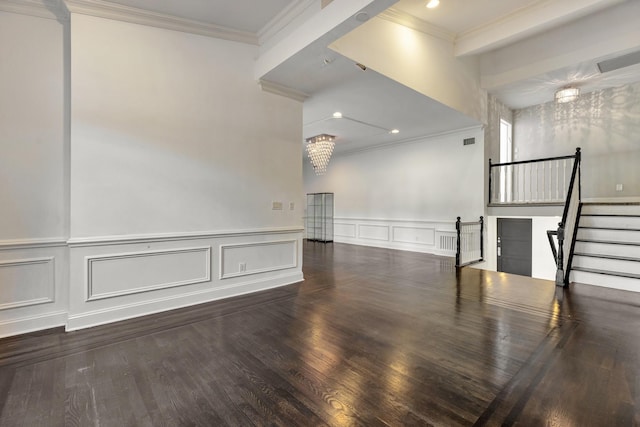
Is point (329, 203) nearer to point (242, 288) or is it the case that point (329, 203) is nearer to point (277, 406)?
point (242, 288)

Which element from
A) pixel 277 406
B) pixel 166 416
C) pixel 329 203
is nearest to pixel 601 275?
pixel 277 406

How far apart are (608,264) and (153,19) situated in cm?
725

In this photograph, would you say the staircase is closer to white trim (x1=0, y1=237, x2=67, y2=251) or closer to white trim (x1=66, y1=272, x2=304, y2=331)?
white trim (x1=66, y1=272, x2=304, y2=331)

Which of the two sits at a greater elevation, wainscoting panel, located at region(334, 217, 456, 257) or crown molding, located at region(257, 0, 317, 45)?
crown molding, located at region(257, 0, 317, 45)

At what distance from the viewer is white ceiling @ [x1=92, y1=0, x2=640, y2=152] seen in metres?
3.51

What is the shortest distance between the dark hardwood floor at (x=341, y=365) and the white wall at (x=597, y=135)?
4144mm

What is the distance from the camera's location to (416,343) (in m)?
2.66

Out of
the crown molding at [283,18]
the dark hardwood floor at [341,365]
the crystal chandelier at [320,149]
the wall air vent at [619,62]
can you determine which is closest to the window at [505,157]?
the wall air vent at [619,62]

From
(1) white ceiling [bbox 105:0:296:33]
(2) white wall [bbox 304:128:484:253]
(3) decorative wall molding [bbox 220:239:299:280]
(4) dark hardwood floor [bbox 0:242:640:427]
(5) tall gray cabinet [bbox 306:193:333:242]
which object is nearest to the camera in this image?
(4) dark hardwood floor [bbox 0:242:640:427]

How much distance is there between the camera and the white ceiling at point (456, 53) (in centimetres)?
351

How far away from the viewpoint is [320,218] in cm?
1060

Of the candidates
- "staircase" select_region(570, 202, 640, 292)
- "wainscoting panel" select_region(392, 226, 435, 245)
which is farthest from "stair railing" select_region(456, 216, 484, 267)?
"staircase" select_region(570, 202, 640, 292)

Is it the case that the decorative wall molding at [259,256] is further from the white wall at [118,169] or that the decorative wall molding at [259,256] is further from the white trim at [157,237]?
the white trim at [157,237]

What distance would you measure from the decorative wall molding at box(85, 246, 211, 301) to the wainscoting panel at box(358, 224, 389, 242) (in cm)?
609
